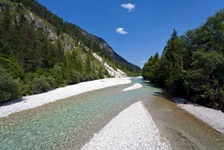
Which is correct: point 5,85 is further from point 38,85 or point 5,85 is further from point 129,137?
point 129,137

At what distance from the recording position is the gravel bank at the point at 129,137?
8773mm

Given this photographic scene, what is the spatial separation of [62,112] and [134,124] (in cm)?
824

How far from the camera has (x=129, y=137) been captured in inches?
391

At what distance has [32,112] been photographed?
1583 cm

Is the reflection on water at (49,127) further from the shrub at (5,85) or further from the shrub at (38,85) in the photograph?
the shrub at (38,85)

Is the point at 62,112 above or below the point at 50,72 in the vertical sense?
below

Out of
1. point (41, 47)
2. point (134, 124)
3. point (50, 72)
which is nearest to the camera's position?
point (134, 124)

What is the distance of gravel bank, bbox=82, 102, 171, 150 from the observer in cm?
877

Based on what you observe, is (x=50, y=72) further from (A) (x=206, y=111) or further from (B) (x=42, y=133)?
(A) (x=206, y=111)

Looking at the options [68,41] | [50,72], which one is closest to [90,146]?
[50,72]

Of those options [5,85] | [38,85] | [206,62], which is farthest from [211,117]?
[38,85]

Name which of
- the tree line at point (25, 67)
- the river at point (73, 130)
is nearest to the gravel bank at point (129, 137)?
the river at point (73, 130)

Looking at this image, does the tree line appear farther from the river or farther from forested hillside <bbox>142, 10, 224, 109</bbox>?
forested hillside <bbox>142, 10, 224, 109</bbox>

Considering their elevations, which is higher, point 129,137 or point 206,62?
point 206,62
